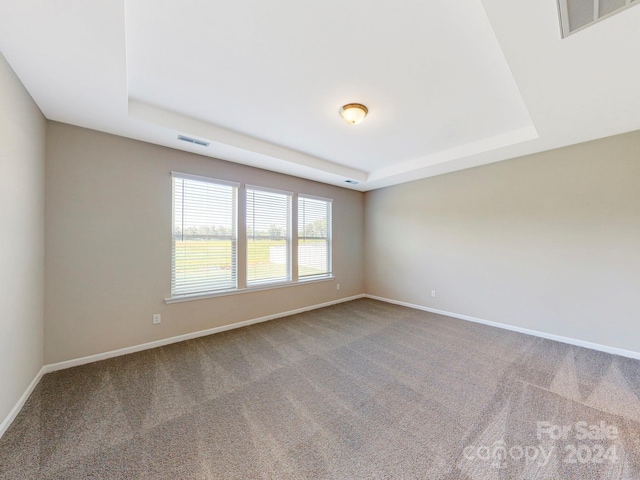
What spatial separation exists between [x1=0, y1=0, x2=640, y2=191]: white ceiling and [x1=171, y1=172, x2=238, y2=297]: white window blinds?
0.59 meters

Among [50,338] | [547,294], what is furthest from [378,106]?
[50,338]

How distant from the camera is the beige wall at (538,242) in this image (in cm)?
293

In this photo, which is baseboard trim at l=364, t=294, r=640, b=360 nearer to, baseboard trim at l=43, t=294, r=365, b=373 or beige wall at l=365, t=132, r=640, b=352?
beige wall at l=365, t=132, r=640, b=352

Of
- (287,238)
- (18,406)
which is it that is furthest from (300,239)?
(18,406)

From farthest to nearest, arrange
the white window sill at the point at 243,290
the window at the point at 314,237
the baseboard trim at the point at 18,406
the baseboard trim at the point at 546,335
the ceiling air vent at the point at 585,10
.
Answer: the window at the point at 314,237
the white window sill at the point at 243,290
the baseboard trim at the point at 546,335
the baseboard trim at the point at 18,406
the ceiling air vent at the point at 585,10

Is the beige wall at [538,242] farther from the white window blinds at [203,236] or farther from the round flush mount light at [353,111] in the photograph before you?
the white window blinds at [203,236]

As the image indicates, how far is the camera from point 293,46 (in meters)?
1.81

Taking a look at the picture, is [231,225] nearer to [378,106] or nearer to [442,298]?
[378,106]

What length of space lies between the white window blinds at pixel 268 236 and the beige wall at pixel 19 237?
2260 mm

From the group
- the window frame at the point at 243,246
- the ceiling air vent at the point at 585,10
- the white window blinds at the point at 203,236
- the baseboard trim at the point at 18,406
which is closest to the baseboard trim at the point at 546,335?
the window frame at the point at 243,246

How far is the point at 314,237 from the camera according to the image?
502 cm

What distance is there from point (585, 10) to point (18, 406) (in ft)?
15.5

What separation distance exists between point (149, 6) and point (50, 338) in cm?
321

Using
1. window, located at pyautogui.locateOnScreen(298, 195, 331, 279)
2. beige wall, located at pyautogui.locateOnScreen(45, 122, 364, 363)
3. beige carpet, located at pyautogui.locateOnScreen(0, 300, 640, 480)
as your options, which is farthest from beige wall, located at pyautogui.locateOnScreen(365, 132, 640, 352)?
beige wall, located at pyautogui.locateOnScreen(45, 122, 364, 363)
